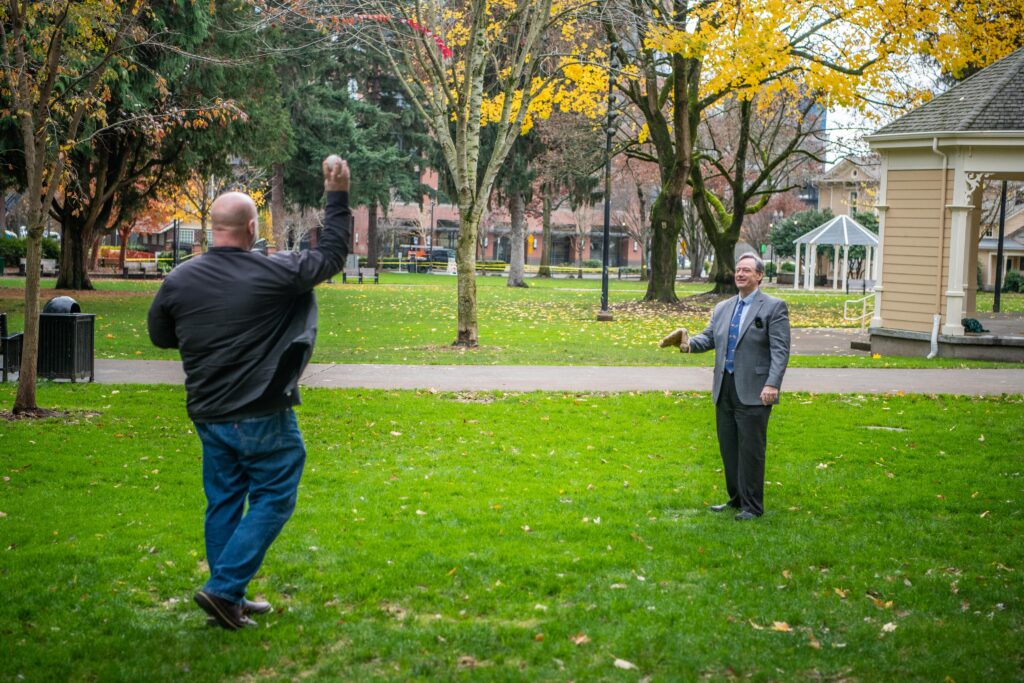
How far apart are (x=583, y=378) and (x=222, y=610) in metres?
10.1

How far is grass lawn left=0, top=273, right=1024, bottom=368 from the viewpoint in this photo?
1734 cm

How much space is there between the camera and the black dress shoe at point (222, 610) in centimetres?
499

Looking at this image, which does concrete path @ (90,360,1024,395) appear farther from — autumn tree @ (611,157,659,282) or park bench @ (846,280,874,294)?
autumn tree @ (611,157,659,282)

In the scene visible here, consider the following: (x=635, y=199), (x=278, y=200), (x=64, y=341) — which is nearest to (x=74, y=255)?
(x=278, y=200)

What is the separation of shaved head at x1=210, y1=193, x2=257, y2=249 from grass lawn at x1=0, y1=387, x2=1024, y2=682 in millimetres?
1899

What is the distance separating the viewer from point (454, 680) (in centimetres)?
460

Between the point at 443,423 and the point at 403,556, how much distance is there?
476cm

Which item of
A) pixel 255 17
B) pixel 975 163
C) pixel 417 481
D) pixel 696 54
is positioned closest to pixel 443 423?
pixel 417 481

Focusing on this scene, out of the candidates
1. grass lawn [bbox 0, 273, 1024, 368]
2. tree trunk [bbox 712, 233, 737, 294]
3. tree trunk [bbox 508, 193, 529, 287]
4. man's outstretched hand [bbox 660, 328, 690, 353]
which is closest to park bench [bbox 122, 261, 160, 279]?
grass lawn [bbox 0, 273, 1024, 368]

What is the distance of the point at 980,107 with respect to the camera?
18.2m

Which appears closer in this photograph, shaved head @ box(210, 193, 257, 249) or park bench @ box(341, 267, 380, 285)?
shaved head @ box(210, 193, 257, 249)

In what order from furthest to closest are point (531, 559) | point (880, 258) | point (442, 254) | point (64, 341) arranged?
point (442, 254) < point (880, 258) < point (64, 341) < point (531, 559)

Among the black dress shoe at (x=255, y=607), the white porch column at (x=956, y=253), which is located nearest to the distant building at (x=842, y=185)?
the white porch column at (x=956, y=253)

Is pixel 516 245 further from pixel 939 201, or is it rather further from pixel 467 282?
pixel 939 201
